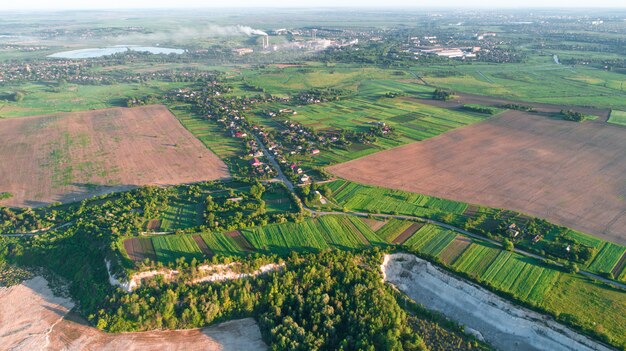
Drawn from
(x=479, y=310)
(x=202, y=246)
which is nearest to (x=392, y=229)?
(x=479, y=310)

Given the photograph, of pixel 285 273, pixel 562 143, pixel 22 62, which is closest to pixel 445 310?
pixel 285 273

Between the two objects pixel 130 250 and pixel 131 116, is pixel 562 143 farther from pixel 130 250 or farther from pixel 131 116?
pixel 131 116

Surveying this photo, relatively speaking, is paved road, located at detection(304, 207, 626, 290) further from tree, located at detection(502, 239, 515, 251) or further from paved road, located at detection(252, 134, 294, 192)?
paved road, located at detection(252, 134, 294, 192)

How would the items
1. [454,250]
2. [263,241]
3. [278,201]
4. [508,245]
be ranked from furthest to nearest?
[278,201], [263,241], [454,250], [508,245]

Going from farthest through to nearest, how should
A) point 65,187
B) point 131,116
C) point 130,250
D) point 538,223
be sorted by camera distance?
point 131,116, point 65,187, point 538,223, point 130,250

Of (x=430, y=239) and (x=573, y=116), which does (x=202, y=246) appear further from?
(x=573, y=116)

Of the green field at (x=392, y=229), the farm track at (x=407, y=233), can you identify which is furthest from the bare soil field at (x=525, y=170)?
the green field at (x=392, y=229)
